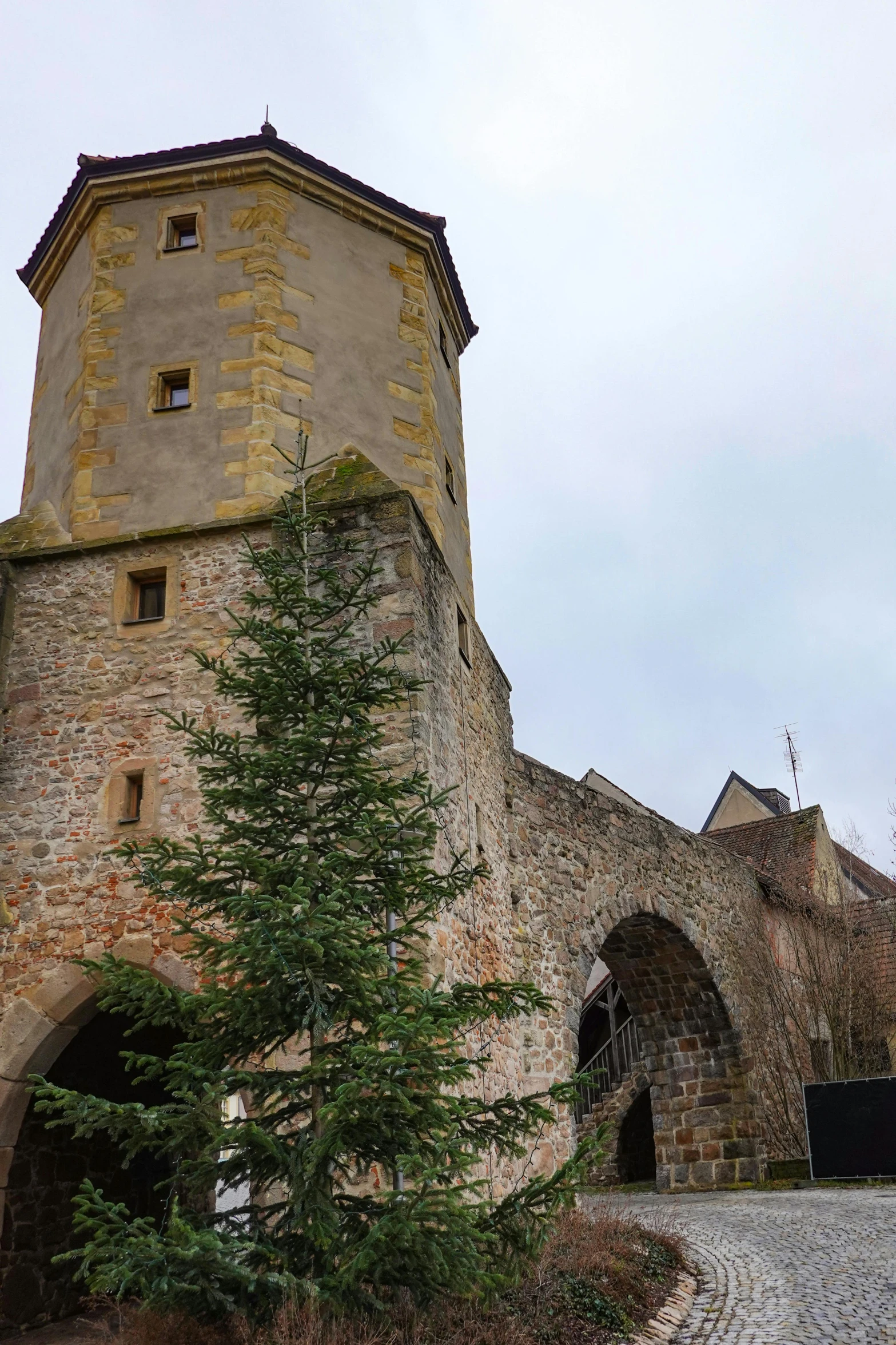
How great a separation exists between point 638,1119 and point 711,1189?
138 inches

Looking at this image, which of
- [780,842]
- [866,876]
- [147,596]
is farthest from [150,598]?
[866,876]

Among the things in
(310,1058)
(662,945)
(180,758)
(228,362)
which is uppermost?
(228,362)

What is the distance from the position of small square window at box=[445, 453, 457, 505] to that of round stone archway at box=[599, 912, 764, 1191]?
21.4ft

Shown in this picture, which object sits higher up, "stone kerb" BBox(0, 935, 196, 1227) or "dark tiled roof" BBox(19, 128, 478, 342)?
"dark tiled roof" BBox(19, 128, 478, 342)

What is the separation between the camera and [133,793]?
27.9 feet

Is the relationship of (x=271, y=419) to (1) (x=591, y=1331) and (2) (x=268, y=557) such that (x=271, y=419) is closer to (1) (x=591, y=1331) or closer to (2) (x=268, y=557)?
(2) (x=268, y=557)

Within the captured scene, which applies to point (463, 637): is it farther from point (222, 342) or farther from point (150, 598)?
point (222, 342)

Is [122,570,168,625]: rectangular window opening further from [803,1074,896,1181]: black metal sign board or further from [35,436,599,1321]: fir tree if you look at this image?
[803,1074,896,1181]: black metal sign board

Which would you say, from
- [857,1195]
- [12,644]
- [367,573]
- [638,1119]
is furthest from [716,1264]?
[638,1119]

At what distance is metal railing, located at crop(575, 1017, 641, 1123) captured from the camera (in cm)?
1928

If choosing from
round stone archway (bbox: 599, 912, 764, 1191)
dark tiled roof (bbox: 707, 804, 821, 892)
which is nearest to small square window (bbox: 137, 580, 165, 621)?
round stone archway (bbox: 599, 912, 764, 1191)

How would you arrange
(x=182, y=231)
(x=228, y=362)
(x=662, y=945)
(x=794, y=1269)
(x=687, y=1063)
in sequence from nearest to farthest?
(x=794, y=1269) → (x=228, y=362) → (x=182, y=231) → (x=662, y=945) → (x=687, y=1063)

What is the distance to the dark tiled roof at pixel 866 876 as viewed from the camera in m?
27.6

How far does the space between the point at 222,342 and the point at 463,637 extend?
320cm
